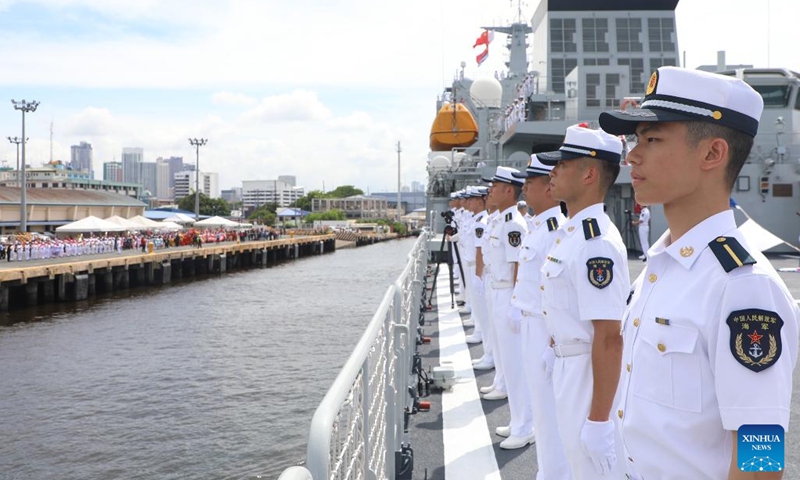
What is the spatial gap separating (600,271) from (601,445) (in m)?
0.66

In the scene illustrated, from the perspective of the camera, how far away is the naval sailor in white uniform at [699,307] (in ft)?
4.35

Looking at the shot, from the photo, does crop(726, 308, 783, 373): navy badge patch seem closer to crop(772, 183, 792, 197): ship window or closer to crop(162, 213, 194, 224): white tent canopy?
crop(772, 183, 792, 197): ship window

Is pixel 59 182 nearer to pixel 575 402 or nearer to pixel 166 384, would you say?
pixel 166 384

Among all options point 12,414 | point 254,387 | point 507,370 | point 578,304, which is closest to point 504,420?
point 507,370

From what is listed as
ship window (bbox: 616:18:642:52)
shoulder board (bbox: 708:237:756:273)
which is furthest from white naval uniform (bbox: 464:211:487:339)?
ship window (bbox: 616:18:642:52)

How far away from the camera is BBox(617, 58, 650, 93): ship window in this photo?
2445 cm

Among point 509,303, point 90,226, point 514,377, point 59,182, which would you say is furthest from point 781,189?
point 59,182

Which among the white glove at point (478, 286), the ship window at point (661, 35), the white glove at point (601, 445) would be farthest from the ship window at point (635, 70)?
the white glove at point (601, 445)

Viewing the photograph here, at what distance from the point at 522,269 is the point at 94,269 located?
23783 millimetres

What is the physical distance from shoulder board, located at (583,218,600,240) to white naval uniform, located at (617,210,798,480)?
40.3 inches

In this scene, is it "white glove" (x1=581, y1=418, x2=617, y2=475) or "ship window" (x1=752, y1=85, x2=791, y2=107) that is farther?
"ship window" (x1=752, y1=85, x2=791, y2=107)

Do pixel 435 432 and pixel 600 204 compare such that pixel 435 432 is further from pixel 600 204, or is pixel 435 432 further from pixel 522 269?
pixel 600 204

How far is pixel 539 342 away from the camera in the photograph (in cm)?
334

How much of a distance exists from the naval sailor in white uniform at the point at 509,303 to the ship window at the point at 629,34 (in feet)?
71.6
